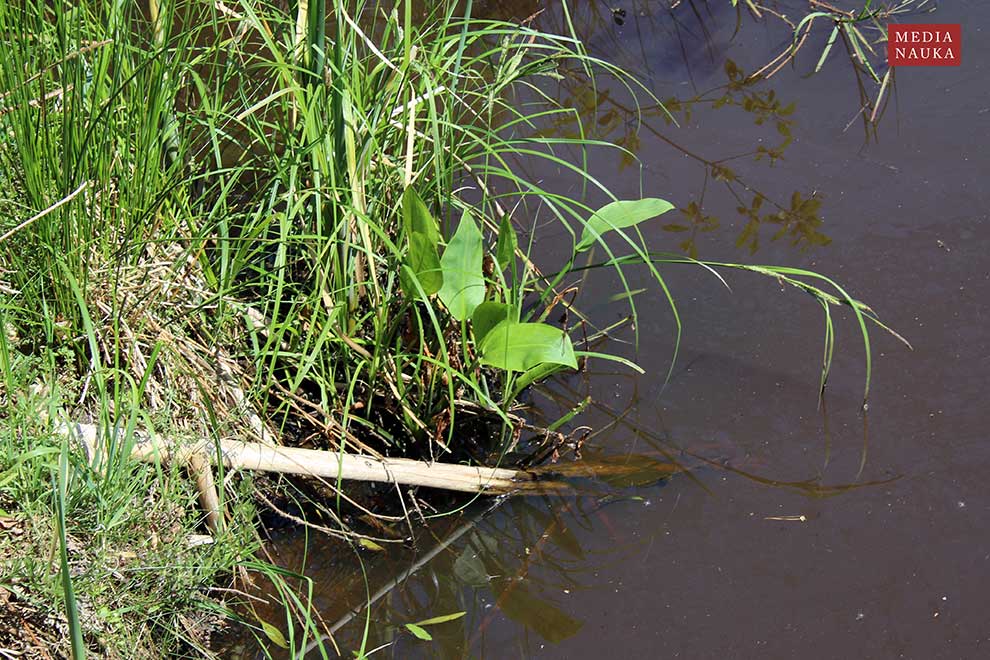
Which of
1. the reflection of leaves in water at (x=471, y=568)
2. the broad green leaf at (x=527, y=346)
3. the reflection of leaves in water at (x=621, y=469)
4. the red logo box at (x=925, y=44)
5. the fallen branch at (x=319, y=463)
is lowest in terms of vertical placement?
the reflection of leaves in water at (x=471, y=568)

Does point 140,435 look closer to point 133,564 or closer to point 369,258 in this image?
point 133,564

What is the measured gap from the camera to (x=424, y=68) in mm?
1713

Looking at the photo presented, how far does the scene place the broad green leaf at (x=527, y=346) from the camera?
1666mm

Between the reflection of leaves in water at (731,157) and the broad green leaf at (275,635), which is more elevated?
the reflection of leaves in water at (731,157)

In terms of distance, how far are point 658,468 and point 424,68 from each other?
0.86 metres

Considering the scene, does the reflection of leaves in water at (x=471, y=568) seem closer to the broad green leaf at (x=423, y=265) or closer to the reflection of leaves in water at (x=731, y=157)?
the broad green leaf at (x=423, y=265)

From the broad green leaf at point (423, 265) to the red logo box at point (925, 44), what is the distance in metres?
1.65

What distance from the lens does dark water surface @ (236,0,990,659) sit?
5.42 ft

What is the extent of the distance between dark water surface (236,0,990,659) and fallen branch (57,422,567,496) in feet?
0.21

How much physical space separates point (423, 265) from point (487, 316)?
15cm

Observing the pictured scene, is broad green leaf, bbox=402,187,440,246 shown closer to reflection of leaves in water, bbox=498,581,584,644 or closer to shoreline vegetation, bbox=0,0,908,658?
shoreline vegetation, bbox=0,0,908,658

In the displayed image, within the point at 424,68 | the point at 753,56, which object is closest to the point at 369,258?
the point at 424,68

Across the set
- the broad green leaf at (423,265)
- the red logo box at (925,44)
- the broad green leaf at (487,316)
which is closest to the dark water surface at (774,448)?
the red logo box at (925,44)

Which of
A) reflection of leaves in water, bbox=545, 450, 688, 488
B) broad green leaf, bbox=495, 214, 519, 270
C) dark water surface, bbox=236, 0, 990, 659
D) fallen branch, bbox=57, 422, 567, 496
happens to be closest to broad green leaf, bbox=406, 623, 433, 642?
dark water surface, bbox=236, 0, 990, 659
